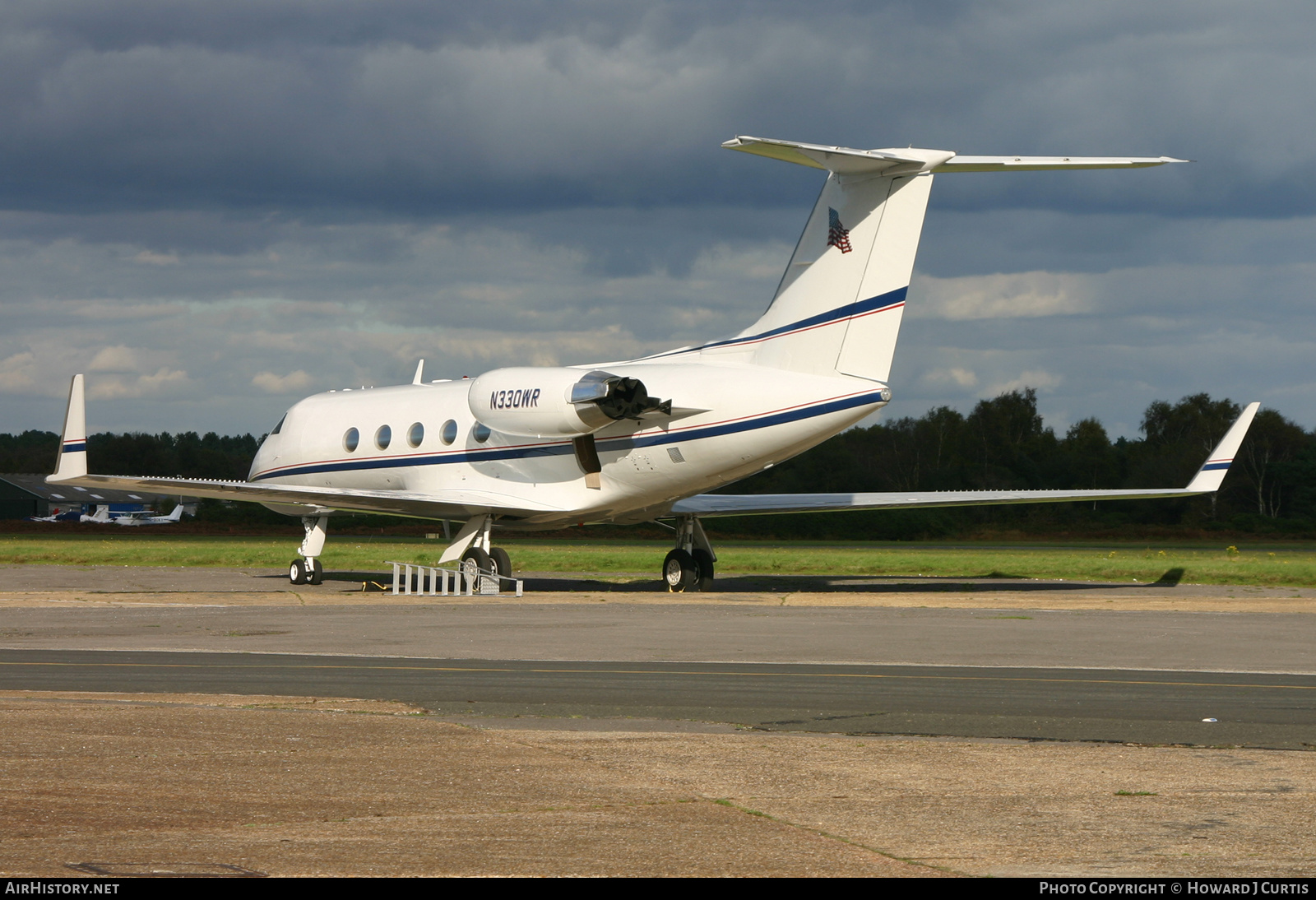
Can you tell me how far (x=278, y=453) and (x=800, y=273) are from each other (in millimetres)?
15752

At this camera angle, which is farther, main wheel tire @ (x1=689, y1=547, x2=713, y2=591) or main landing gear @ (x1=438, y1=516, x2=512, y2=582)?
main wheel tire @ (x1=689, y1=547, x2=713, y2=591)

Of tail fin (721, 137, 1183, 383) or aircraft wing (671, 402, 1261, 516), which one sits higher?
tail fin (721, 137, 1183, 383)

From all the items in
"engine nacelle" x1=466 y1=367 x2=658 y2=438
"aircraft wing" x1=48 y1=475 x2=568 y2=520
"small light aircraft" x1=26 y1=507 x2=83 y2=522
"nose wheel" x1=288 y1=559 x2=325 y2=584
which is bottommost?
"small light aircraft" x1=26 y1=507 x2=83 y2=522

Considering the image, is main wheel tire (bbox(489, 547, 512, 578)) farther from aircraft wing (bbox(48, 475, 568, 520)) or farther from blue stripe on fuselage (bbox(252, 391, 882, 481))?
blue stripe on fuselage (bbox(252, 391, 882, 481))

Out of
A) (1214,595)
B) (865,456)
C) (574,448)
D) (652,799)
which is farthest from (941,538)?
(652,799)

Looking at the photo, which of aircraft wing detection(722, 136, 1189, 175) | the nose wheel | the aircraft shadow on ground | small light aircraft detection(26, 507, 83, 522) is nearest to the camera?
aircraft wing detection(722, 136, 1189, 175)

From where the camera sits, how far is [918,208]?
2064 cm

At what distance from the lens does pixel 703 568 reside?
85.9 feet

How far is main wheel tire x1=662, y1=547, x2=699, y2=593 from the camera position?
85.0 ft

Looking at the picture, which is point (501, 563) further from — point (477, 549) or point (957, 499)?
point (957, 499)

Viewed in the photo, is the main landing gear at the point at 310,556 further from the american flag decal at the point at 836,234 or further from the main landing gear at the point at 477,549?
the american flag decal at the point at 836,234

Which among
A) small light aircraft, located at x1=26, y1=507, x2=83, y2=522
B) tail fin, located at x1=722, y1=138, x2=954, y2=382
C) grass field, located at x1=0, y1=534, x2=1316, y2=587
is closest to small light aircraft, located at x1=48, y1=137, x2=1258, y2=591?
tail fin, located at x1=722, y1=138, x2=954, y2=382

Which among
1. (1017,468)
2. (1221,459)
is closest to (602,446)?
(1221,459)

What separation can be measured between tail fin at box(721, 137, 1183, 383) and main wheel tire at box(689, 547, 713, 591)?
5.56 m
